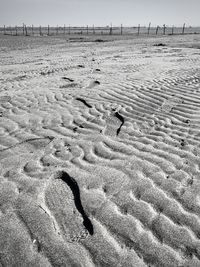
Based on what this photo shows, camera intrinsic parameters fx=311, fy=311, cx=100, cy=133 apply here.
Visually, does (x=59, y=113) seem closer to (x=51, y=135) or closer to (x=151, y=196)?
(x=51, y=135)

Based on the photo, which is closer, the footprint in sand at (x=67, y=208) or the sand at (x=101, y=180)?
the sand at (x=101, y=180)

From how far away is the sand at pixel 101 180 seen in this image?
2.60 m

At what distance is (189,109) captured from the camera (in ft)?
19.2

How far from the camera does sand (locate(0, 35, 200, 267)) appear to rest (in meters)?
2.60

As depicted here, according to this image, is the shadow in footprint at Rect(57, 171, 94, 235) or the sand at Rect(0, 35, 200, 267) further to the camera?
the shadow in footprint at Rect(57, 171, 94, 235)

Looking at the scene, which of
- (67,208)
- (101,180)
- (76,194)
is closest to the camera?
(67,208)

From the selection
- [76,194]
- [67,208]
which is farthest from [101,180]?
[67,208]

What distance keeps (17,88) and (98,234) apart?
247 inches

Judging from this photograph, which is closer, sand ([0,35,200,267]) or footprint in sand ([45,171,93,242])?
sand ([0,35,200,267])

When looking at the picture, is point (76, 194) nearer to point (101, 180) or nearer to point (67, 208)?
point (67, 208)

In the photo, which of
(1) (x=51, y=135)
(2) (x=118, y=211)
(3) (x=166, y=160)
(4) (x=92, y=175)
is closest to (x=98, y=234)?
(2) (x=118, y=211)

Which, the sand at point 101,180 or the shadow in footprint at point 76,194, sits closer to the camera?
the sand at point 101,180

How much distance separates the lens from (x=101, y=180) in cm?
358

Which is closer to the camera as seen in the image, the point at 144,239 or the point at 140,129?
the point at 144,239
